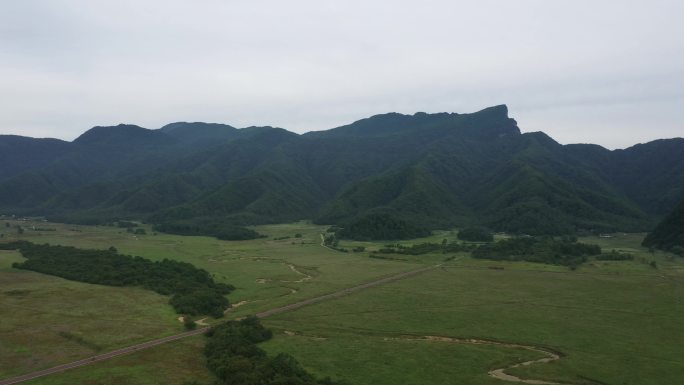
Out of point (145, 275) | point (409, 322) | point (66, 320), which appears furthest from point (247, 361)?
point (145, 275)

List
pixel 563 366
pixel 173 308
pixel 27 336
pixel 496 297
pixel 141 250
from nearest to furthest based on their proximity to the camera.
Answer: pixel 563 366 < pixel 27 336 < pixel 173 308 < pixel 496 297 < pixel 141 250

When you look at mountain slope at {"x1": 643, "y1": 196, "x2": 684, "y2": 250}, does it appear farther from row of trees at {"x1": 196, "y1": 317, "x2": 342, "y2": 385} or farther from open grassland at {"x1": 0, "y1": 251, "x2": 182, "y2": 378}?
open grassland at {"x1": 0, "y1": 251, "x2": 182, "y2": 378}

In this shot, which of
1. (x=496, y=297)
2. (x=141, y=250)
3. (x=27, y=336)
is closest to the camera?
(x=27, y=336)

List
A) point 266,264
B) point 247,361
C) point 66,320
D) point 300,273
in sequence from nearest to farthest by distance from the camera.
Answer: point 247,361, point 66,320, point 300,273, point 266,264

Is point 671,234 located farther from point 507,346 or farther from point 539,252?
point 507,346

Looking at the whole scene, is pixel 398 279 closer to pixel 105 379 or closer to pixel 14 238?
pixel 105 379

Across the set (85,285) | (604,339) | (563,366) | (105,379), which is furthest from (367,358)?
(85,285)

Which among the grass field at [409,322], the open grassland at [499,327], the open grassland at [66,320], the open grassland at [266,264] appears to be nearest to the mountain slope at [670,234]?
the grass field at [409,322]
